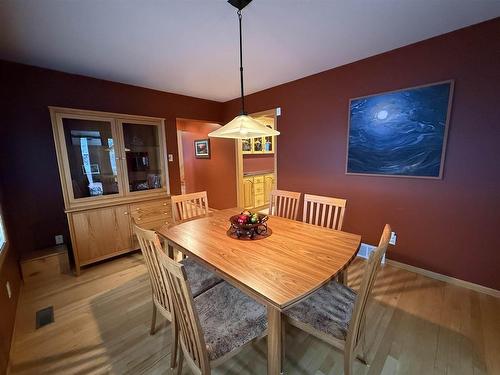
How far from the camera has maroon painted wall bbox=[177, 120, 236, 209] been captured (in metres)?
4.37

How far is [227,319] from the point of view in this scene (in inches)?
46.3

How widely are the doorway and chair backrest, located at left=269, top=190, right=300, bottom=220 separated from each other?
5.91 ft

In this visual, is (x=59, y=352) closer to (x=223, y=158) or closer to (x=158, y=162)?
(x=158, y=162)

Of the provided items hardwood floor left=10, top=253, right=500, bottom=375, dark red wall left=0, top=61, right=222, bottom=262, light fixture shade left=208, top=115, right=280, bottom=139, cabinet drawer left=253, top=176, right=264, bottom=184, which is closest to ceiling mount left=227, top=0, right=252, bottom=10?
light fixture shade left=208, top=115, right=280, bottom=139

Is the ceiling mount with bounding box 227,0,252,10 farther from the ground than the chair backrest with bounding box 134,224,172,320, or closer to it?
farther from the ground

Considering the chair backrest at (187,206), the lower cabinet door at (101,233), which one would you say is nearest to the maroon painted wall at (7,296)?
the lower cabinet door at (101,233)

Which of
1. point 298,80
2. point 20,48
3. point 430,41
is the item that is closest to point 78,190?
point 20,48

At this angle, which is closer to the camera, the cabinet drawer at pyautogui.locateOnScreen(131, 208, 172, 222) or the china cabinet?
the china cabinet

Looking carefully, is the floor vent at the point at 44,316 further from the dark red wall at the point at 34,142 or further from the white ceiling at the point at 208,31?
the white ceiling at the point at 208,31

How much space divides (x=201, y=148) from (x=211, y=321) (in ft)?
13.9

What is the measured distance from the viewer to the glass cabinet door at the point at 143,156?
2.84 m

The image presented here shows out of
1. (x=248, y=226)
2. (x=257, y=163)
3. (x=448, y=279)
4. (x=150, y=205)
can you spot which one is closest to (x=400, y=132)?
(x=448, y=279)

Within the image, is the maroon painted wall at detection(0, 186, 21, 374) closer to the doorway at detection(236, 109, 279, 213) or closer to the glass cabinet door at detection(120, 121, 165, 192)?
the glass cabinet door at detection(120, 121, 165, 192)

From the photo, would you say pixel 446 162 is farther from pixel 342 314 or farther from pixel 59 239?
pixel 59 239
